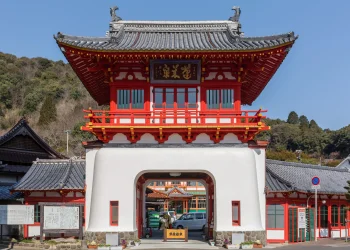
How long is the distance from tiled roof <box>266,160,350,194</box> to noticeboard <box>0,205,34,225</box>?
13236 mm

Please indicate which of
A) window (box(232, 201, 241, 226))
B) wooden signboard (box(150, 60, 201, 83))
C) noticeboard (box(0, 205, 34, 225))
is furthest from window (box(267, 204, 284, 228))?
noticeboard (box(0, 205, 34, 225))

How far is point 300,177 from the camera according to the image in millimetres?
33500

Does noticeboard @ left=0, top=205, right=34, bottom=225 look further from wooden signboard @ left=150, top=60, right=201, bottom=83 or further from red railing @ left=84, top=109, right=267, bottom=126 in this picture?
wooden signboard @ left=150, top=60, right=201, bottom=83

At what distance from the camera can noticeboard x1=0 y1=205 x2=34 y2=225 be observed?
25078 mm

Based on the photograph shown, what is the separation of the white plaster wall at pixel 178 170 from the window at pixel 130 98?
90.6 inches

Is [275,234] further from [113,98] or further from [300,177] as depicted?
[113,98]

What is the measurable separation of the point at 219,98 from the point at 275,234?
27.7 ft

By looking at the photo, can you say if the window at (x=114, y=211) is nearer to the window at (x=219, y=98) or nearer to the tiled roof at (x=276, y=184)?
the window at (x=219, y=98)

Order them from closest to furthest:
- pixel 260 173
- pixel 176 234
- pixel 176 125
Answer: pixel 176 125
pixel 260 173
pixel 176 234

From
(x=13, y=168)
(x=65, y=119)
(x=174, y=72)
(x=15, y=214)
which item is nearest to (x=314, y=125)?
(x=65, y=119)

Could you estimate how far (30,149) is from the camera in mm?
44969

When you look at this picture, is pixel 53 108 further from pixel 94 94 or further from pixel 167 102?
pixel 167 102

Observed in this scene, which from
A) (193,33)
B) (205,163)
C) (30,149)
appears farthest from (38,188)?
(30,149)

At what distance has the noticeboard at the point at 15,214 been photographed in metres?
25.1
